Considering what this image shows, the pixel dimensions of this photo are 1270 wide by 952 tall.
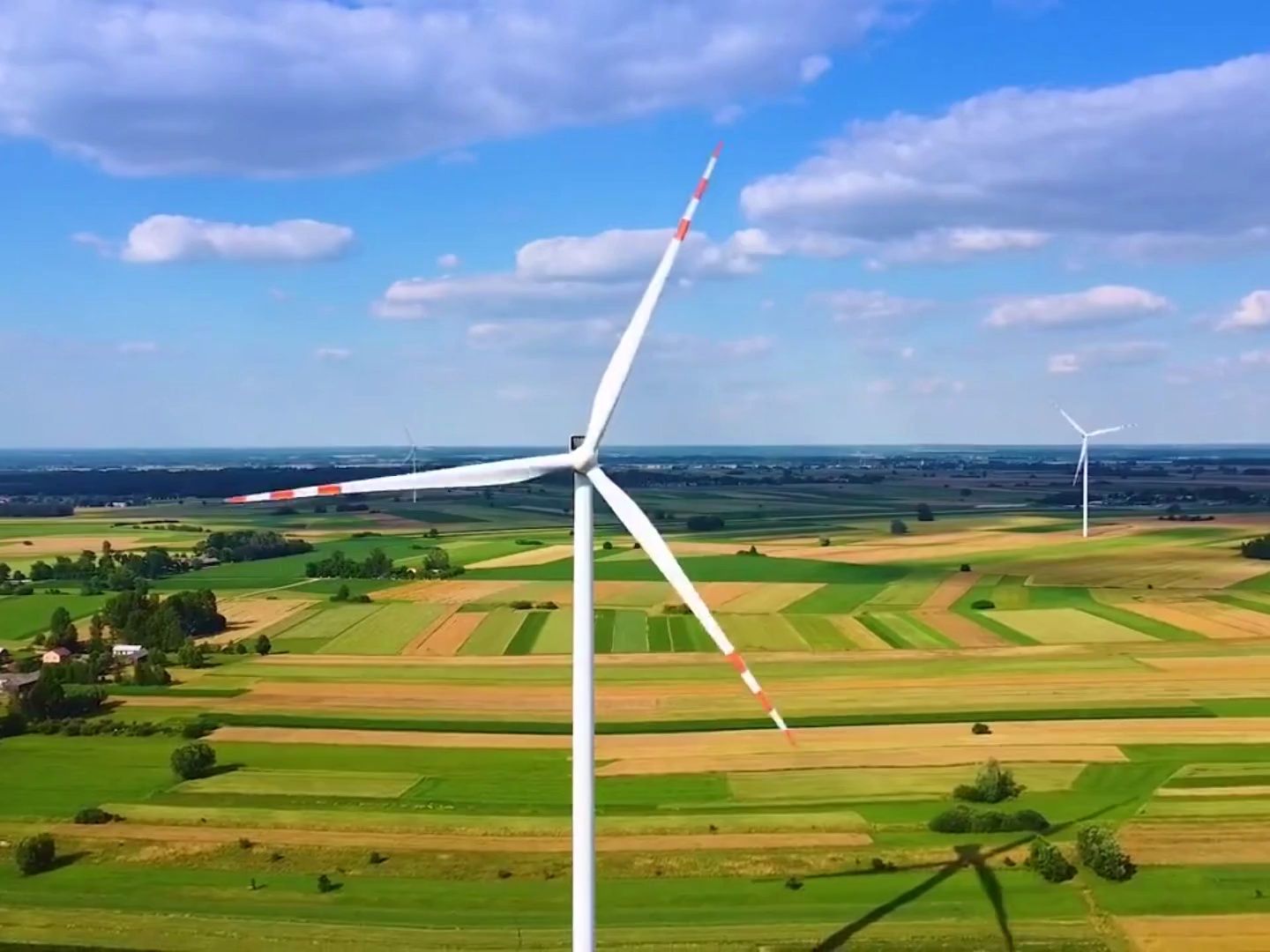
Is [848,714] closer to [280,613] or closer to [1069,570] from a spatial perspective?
[280,613]

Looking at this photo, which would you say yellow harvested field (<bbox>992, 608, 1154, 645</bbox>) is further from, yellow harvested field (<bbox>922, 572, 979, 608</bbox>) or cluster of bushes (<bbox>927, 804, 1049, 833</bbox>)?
cluster of bushes (<bbox>927, 804, 1049, 833</bbox>)

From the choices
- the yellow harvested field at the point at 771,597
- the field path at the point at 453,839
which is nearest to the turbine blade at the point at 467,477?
the field path at the point at 453,839

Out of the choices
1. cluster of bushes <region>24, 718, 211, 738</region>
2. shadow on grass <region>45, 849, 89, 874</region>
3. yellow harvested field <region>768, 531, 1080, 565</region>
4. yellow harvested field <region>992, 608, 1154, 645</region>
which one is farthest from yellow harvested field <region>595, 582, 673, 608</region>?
shadow on grass <region>45, 849, 89, 874</region>

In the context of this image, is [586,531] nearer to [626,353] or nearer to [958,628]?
[626,353]

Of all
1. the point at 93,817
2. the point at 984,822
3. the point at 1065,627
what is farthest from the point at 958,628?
the point at 93,817

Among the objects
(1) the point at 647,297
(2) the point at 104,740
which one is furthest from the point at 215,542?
(1) the point at 647,297
